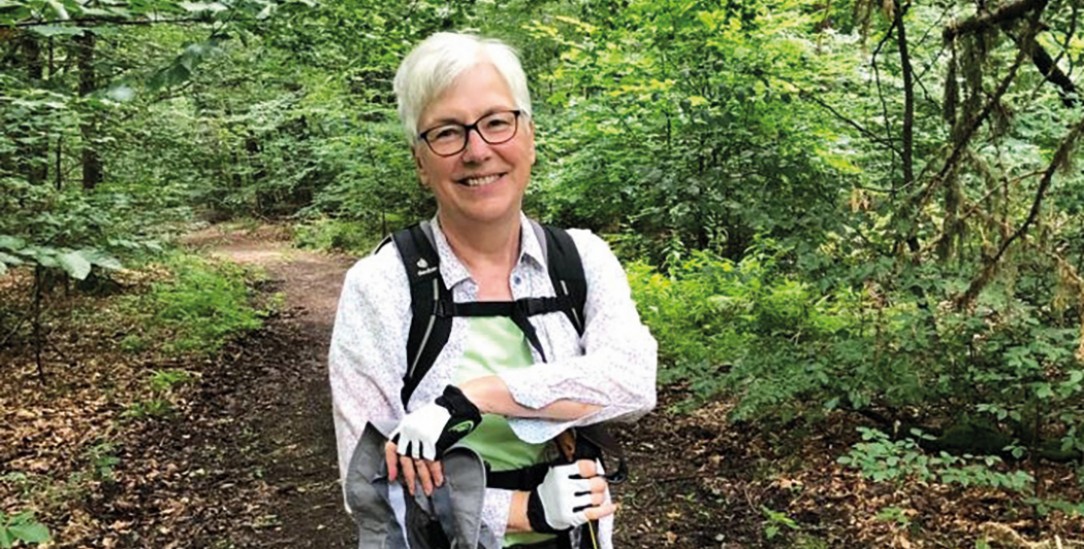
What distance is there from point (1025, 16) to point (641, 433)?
3681 millimetres

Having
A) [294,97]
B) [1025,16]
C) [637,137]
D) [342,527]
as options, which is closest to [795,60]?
[637,137]

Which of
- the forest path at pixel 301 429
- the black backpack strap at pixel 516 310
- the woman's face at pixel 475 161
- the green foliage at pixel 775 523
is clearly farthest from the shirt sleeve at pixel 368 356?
the forest path at pixel 301 429

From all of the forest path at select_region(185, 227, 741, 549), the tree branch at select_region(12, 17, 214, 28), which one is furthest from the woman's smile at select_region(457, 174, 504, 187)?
the forest path at select_region(185, 227, 741, 549)

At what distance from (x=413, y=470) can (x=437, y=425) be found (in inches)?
4.4

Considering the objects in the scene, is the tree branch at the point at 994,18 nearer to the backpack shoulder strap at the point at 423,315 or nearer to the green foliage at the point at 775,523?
the green foliage at the point at 775,523

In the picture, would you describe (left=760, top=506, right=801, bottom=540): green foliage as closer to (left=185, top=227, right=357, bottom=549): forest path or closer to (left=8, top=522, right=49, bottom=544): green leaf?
(left=185, top=227, right=357, bottom=549): forest path

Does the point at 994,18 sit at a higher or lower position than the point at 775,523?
higher

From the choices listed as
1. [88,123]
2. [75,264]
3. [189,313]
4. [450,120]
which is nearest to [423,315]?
[450,120]

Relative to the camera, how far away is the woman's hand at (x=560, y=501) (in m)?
1.64

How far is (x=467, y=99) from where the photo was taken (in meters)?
1.66

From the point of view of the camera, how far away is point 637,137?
8.48m

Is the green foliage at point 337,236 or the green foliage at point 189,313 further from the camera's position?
the green foliage at point 337,236

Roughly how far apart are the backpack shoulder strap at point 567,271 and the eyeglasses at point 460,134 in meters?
0.25

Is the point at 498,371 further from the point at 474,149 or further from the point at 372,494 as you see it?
the point at 474,149
